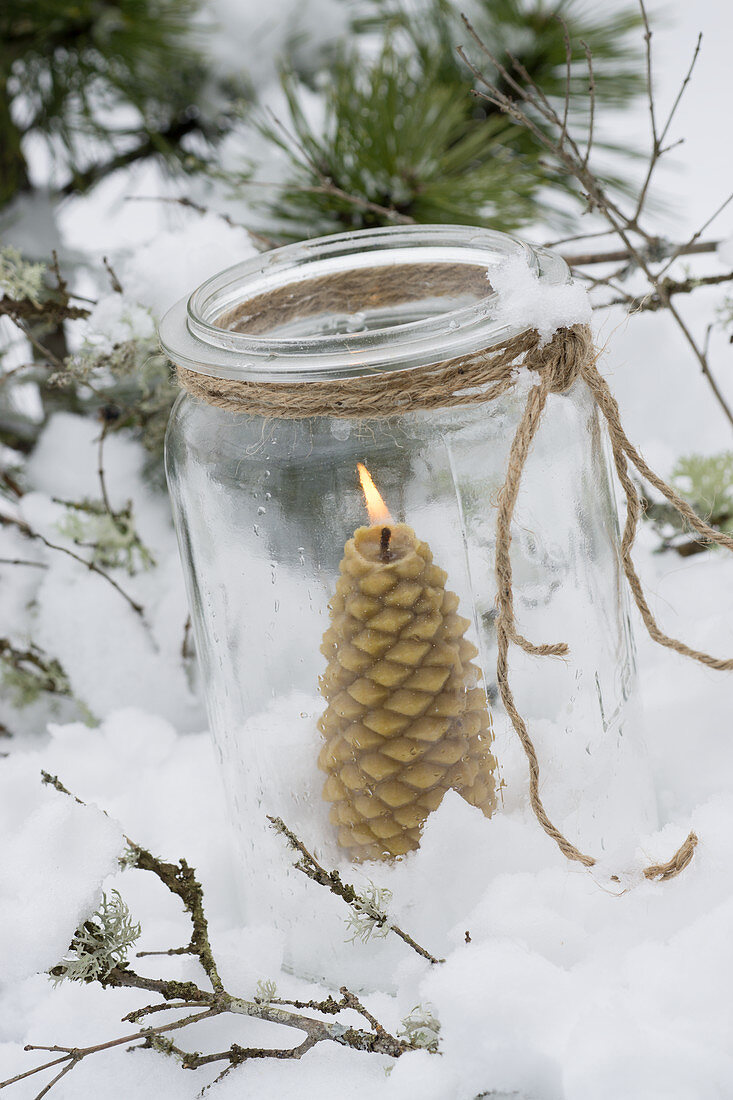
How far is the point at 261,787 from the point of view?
0.62 metres

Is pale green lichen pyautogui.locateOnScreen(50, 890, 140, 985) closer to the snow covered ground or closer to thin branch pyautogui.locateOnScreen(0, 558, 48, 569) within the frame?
the snow covered ground

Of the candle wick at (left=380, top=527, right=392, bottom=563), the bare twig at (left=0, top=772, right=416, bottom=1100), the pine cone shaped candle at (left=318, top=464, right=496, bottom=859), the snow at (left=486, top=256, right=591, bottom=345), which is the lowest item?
the bare twig at (left=0, top=772, right=416, bottom=1100)

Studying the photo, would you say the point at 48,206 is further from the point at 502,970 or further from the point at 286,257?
the point at 502,970

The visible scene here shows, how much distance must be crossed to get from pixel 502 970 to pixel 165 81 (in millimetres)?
1092

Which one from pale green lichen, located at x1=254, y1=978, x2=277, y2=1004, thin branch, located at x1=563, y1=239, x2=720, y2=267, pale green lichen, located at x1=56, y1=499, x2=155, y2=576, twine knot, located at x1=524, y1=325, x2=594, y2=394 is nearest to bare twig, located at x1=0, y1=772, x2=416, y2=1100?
pale green lichen, located at x1=254, y1=978, x2=277, y2=1004

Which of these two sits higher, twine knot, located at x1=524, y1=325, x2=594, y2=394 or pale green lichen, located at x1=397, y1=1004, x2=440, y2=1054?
twine knot, located at x1=524, y1=325, x2=594, y2=394

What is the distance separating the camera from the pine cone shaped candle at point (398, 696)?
532 millimetres

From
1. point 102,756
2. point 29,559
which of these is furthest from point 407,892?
point 29,559

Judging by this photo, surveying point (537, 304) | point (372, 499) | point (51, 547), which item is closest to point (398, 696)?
point (372, 499)

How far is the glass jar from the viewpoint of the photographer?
535mm

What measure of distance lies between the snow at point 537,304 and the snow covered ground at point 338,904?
0.28 ft

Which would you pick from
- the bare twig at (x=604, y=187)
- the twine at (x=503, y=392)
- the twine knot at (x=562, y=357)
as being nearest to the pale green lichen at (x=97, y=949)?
the twine at (x=503, y=392)

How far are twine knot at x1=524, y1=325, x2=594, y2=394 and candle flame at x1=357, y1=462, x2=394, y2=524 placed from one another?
0.10 metres

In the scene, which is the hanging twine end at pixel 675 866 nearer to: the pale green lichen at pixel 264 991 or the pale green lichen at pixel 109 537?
the pale green lichen at pixel 264 991
